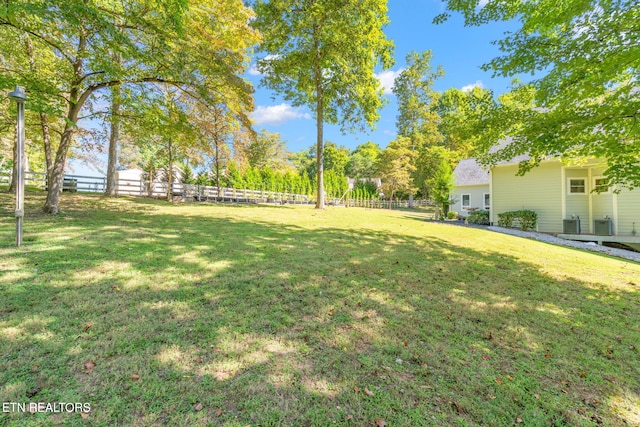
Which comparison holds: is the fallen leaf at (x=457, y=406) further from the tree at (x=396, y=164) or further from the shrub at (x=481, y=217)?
the tree at (x=396, y=164)

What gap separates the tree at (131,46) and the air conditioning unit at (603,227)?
1533cm

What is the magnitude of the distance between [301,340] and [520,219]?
596 inches

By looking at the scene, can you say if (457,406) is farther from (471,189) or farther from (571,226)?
(471,189)

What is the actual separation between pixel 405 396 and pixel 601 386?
1.81m

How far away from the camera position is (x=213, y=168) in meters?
23.2

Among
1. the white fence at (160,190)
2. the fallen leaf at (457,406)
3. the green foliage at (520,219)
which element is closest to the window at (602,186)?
the green foliage at (520,219)

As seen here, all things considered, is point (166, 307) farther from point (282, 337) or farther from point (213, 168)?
point (213, 168)

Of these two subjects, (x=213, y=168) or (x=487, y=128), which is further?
(x=213, y=168)

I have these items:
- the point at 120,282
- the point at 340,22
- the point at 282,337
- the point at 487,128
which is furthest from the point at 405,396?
the point at 340,22

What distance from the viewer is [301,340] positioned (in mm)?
2646

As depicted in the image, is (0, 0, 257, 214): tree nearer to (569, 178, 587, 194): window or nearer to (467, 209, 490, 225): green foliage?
(467, 209, 490, 225): green foliage

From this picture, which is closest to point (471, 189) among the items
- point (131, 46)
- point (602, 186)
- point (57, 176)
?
point (602, 186)

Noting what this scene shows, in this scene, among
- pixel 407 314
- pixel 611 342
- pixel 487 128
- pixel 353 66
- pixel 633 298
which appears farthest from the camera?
pixel 353 66

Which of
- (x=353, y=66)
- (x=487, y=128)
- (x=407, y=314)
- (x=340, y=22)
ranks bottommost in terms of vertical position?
(x=407, y=314)
